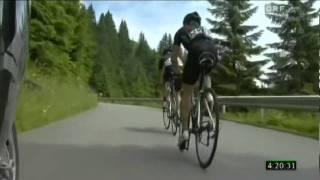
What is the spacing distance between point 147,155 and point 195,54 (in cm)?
145

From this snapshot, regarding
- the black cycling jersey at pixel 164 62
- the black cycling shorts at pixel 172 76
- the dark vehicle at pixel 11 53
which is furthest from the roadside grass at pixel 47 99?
the dark vehicle at pixel 11 53

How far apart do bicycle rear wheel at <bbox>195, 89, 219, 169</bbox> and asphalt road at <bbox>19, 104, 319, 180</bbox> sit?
0.13 m

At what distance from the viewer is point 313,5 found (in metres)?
7.06

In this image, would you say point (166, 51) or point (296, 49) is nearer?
point (296, 49)

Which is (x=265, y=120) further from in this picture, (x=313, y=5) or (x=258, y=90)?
(x=313, y=5)

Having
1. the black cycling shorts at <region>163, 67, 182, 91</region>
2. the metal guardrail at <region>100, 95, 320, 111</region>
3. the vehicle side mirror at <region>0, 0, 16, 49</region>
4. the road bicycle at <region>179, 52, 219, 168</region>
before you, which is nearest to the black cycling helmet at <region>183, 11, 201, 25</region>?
the road bicycle at <region>179, 52, 219, 168</region>

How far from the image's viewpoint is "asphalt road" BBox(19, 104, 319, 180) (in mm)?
6406

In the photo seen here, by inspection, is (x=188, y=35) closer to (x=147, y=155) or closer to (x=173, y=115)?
(x=147, y=155)

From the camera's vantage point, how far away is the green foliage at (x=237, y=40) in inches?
278

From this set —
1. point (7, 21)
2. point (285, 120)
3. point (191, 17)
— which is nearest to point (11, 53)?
point (7, 21)

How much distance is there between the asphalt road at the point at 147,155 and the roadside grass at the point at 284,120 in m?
0.49

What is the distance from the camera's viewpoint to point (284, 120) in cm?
1220

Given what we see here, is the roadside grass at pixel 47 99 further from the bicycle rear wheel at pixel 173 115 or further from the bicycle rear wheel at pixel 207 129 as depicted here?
the bicycle rear wheel at pixel 207 129

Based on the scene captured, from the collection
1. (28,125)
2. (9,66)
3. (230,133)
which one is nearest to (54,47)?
(28,125)
